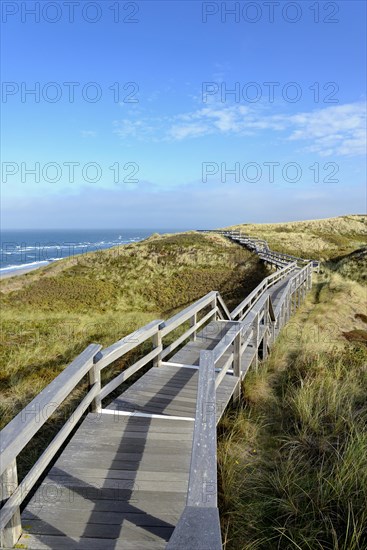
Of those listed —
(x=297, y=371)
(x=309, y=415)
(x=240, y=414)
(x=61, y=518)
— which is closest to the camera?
(x=61, y=518)

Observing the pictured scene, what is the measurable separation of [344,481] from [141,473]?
1.74 meters

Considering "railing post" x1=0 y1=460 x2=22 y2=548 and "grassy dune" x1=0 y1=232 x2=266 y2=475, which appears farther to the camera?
"grassy dune" x1=0 y1=232 x2=266 y2=475

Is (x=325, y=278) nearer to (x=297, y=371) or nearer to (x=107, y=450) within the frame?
(x=297, y=371)

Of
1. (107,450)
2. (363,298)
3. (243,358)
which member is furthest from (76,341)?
(363,298)

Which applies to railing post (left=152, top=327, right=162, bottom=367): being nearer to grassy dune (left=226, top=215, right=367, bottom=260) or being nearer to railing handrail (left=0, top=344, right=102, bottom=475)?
railing handrail (left=0, top=344, right=102, bottom=475)

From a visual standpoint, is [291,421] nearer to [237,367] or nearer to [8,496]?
[237,367]

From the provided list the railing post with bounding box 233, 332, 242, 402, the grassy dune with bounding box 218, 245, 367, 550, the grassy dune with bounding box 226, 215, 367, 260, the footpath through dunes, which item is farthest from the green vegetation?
the grassy dune with bounding box 226, 215, 367, 260

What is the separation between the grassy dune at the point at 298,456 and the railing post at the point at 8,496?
1.47 meters

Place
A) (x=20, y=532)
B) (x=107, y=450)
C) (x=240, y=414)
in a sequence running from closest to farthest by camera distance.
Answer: (x=20, y=532) → (x=107, y=450) → (x=240, y=414)

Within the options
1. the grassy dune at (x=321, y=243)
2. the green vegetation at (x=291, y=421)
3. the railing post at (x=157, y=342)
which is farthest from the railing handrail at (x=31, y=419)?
the grassy dune at (x=321, y=243)

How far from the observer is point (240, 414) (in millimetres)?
4887

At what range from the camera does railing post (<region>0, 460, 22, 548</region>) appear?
220cm

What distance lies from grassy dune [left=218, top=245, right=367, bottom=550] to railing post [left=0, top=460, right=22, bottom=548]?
147 centimetres

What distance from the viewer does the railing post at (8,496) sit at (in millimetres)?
2202
